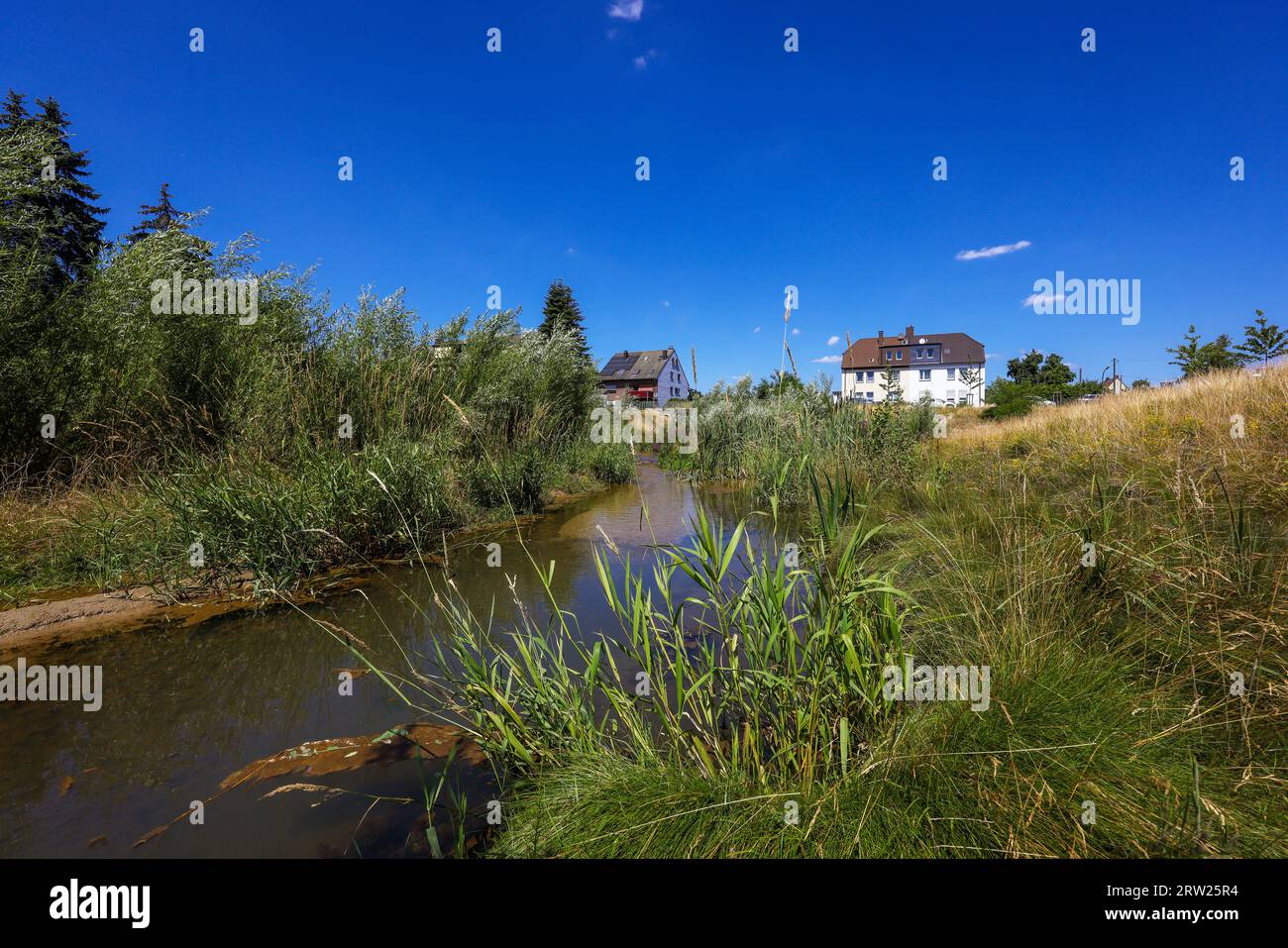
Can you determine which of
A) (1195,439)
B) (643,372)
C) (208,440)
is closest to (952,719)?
(1195,439)

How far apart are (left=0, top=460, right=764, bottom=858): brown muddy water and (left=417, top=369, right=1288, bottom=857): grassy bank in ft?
1.84

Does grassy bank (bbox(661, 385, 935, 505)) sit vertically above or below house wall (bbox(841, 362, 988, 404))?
below

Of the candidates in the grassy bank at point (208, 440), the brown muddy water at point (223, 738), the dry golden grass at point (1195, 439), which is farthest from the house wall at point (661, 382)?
the brown muddy water at point (223, 738)

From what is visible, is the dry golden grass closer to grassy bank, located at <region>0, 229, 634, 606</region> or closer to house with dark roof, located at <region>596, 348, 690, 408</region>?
grassy bank, located at <region>0, 229, 634, 606</region>

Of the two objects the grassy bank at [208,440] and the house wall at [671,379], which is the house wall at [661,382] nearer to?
the house wall at [671,379]

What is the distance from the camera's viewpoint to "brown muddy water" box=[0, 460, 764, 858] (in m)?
2.06

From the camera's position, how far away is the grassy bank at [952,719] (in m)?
1.45

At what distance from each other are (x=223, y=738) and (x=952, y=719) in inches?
150

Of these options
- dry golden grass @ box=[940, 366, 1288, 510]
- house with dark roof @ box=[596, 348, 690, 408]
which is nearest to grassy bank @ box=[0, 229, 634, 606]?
dry golden grass @ box=[940, 366, 1288, 510]

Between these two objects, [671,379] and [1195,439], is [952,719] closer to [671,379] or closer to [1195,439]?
[1195,439]
